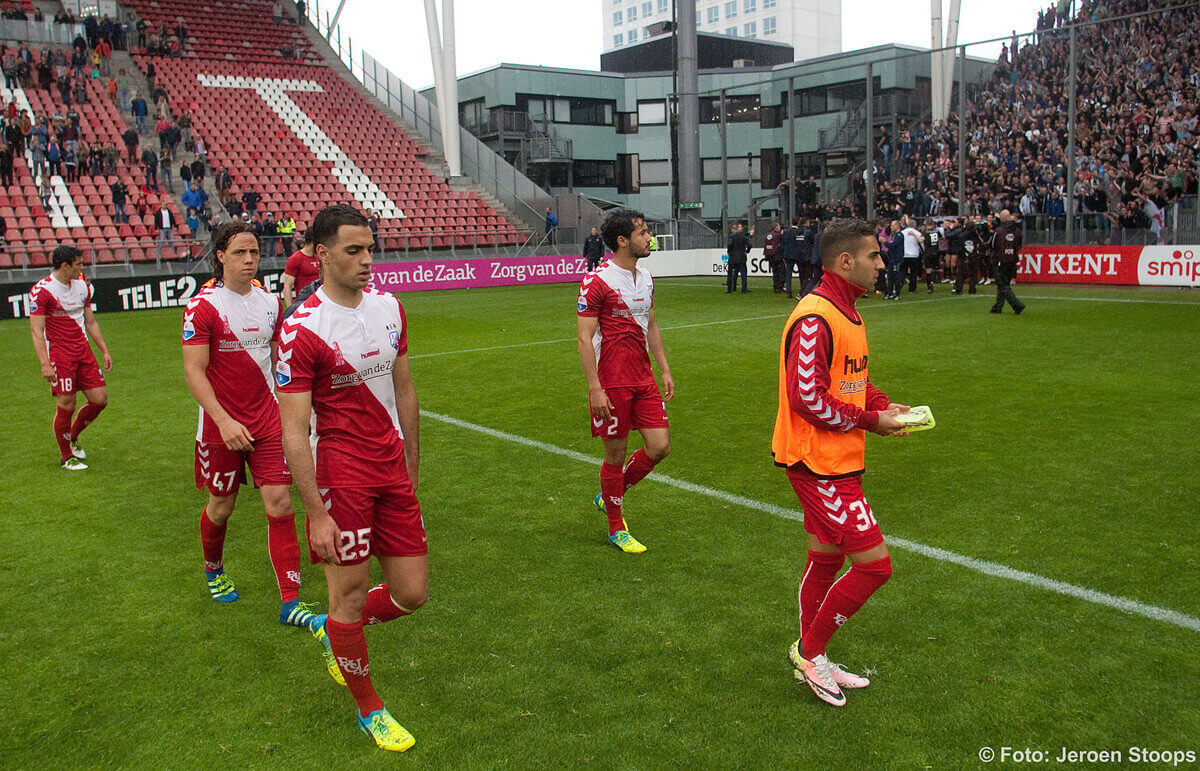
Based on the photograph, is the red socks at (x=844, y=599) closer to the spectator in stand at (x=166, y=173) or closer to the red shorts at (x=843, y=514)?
the red shorts at (x=843, y=514)

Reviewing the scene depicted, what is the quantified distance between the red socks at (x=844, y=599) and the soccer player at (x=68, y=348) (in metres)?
6.93

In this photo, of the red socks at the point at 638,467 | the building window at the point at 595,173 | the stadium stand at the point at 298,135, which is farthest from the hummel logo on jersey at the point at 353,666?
the building window at the point at 595,173

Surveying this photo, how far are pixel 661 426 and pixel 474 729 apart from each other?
8.21 ft

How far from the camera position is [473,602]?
5.01 metres

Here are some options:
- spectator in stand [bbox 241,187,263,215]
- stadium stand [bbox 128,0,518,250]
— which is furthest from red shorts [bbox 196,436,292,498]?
spectator in stand [bbox 241,187,263,215]

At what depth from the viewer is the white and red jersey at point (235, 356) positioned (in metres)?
4.93

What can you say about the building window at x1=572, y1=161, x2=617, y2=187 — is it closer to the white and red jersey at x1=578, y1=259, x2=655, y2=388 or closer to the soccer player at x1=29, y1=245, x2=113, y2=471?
the soccer player at x1=29, y1=245, x2=113, y2=471

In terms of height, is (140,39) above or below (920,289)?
above

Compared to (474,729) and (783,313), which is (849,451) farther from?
(783,313)

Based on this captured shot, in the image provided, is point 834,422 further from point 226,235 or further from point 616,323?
point 226,235

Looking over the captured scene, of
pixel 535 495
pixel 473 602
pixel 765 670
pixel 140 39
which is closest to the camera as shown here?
pixel 765 670

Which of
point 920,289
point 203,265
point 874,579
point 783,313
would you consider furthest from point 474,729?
point 203,265

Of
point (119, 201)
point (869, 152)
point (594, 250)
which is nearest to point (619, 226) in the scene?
point (594, 250)

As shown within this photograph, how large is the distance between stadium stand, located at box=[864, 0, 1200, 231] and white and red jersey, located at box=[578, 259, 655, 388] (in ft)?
63.1
